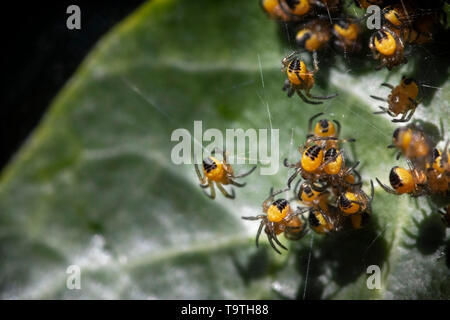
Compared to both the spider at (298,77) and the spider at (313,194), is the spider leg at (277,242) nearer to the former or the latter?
the spider at (313,194)

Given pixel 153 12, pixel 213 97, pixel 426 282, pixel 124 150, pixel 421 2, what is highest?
pixel 153 12

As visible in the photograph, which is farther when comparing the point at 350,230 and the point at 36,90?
the point at 36,90

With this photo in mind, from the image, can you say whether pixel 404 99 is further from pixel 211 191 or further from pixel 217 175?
pixel 211 191

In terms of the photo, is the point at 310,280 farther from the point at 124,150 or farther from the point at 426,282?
the point at 124,150

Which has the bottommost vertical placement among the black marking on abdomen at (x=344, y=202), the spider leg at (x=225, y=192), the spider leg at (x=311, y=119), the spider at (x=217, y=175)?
the black marking on abdomen at (x=344, y=202)

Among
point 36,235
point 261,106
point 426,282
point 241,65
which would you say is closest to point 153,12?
point 241,65

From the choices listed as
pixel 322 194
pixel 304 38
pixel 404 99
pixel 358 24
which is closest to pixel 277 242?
pixel 322 194

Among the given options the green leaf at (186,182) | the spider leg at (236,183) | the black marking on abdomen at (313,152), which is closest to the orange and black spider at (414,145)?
the green leaf at (186,182)

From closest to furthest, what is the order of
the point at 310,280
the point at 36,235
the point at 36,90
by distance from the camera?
the point at 310,280 → the point at 36,235 → the point at 36,90
